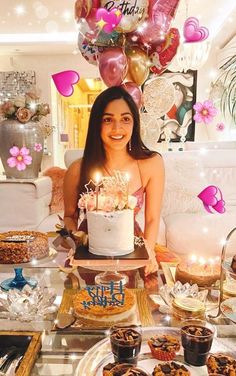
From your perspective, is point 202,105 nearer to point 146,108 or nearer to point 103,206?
point 146,108

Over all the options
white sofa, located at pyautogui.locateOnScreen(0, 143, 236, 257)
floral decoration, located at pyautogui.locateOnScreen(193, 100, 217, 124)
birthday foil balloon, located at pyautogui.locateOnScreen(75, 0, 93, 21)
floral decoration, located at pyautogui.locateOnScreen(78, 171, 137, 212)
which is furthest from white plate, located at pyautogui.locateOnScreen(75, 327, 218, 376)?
floral decoration, located at pyautogui.locateOnScreen(193, 100, 217, 124)

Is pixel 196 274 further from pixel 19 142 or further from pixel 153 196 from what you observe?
pixel 19 142

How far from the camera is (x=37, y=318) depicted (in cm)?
107

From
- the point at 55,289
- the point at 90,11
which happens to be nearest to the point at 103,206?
the point at 55,289

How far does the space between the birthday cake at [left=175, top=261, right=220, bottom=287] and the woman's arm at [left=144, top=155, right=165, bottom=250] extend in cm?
65

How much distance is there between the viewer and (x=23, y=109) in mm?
2820

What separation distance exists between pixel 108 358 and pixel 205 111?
219 inches

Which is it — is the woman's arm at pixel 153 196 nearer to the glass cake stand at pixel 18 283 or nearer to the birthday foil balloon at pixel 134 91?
the birthday foil balloon at pixel 134 91

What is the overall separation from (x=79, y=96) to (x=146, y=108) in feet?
17.9
